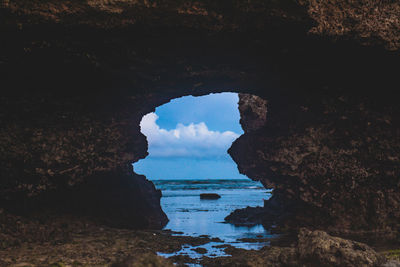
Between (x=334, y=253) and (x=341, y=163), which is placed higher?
(x=341, y=163)

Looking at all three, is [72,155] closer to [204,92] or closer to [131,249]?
[131,249]

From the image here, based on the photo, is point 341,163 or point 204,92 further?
point 204,92

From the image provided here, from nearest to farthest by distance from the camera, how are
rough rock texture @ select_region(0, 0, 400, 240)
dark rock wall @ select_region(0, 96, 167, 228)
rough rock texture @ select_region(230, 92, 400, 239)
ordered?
1. rough rock texture @ select_region(0, 0, 400, 240)
2. dark rock wall @ select_region(0, 96, 167, 228)
3. rough rock texture @ select_region(230, 92, 400, 239)

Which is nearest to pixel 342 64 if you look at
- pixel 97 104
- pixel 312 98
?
pixel 312 98

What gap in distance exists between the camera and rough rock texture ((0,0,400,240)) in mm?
7902

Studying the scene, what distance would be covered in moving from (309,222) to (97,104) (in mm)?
9544

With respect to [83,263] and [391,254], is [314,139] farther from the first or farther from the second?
[83,263]

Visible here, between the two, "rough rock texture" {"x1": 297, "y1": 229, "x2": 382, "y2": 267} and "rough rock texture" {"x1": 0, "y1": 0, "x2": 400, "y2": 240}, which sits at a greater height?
"rough rock texture" {"x1": 0, "y1": 0, "x2": 400, "y2": 240}

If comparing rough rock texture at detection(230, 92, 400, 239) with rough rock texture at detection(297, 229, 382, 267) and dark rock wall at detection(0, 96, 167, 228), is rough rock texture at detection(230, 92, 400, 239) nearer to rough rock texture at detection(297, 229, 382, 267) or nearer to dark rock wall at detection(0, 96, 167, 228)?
rough rock texture at detection(297, 229, 382, 267)

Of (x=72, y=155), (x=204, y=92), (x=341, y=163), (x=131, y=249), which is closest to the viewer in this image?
(x=131, y=249)

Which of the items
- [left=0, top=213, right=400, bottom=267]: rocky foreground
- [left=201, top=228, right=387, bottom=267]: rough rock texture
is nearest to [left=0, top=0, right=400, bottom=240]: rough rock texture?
[left=0, top=213, right=400, bottom=267]: rocky foreground

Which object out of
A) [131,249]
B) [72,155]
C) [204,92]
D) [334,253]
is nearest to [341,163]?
[204,92]

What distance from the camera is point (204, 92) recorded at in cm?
1270

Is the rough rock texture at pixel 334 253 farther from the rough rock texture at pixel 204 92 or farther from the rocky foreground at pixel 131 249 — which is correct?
the rough rock texture at pixel 204 92
